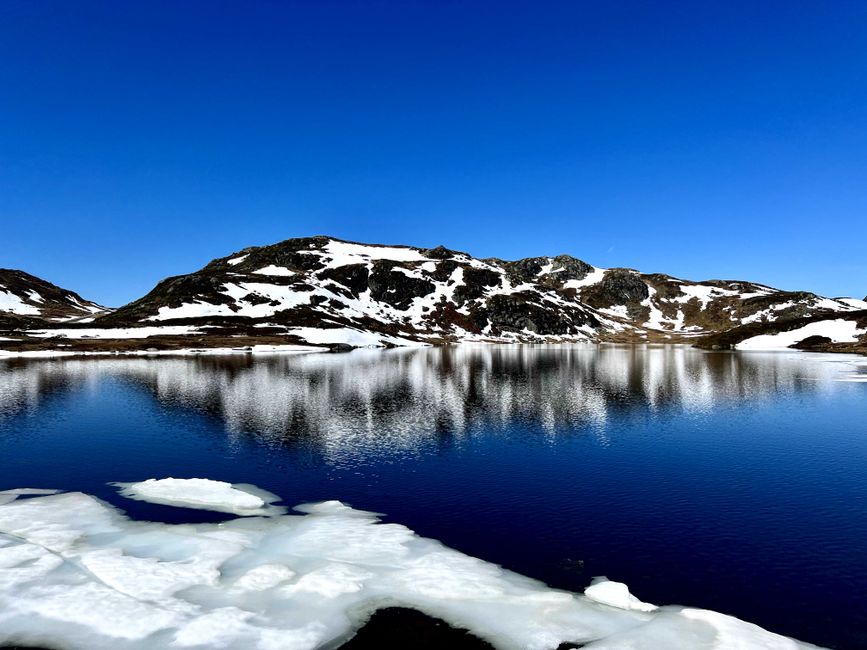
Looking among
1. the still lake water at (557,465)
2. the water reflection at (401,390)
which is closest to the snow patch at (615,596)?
the still lake water at (557,465)

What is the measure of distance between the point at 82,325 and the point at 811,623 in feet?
681

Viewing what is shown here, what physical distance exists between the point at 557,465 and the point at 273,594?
2254cm

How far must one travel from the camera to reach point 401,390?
7531 centimetres

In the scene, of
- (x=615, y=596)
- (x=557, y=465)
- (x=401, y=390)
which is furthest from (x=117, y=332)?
(x=615, y=596)

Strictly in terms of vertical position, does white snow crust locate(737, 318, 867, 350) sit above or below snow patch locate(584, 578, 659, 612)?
above

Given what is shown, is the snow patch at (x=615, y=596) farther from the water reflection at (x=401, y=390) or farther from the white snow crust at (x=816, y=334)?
the white snow crust at (x=816, y=334)

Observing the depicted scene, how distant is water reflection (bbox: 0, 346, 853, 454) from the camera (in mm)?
50938

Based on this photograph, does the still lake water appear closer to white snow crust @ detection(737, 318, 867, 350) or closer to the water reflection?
the water reflection

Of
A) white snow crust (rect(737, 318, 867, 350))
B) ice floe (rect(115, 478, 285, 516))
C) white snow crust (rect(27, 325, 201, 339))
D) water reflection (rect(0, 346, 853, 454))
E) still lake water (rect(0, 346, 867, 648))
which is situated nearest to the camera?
still lake water (rect(0, 346, 867, 648))

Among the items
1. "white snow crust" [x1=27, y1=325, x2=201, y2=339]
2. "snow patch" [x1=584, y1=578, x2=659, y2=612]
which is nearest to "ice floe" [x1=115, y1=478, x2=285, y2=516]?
"snow patch" [x1=584, y1=578, x2=659, y2=612]

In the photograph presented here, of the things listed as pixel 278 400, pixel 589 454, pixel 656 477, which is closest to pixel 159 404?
pixel 278 400

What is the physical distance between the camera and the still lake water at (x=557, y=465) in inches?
813

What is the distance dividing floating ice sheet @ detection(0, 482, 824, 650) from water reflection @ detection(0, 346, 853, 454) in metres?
18.4

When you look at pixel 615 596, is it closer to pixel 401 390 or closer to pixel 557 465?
pixel 557 465
